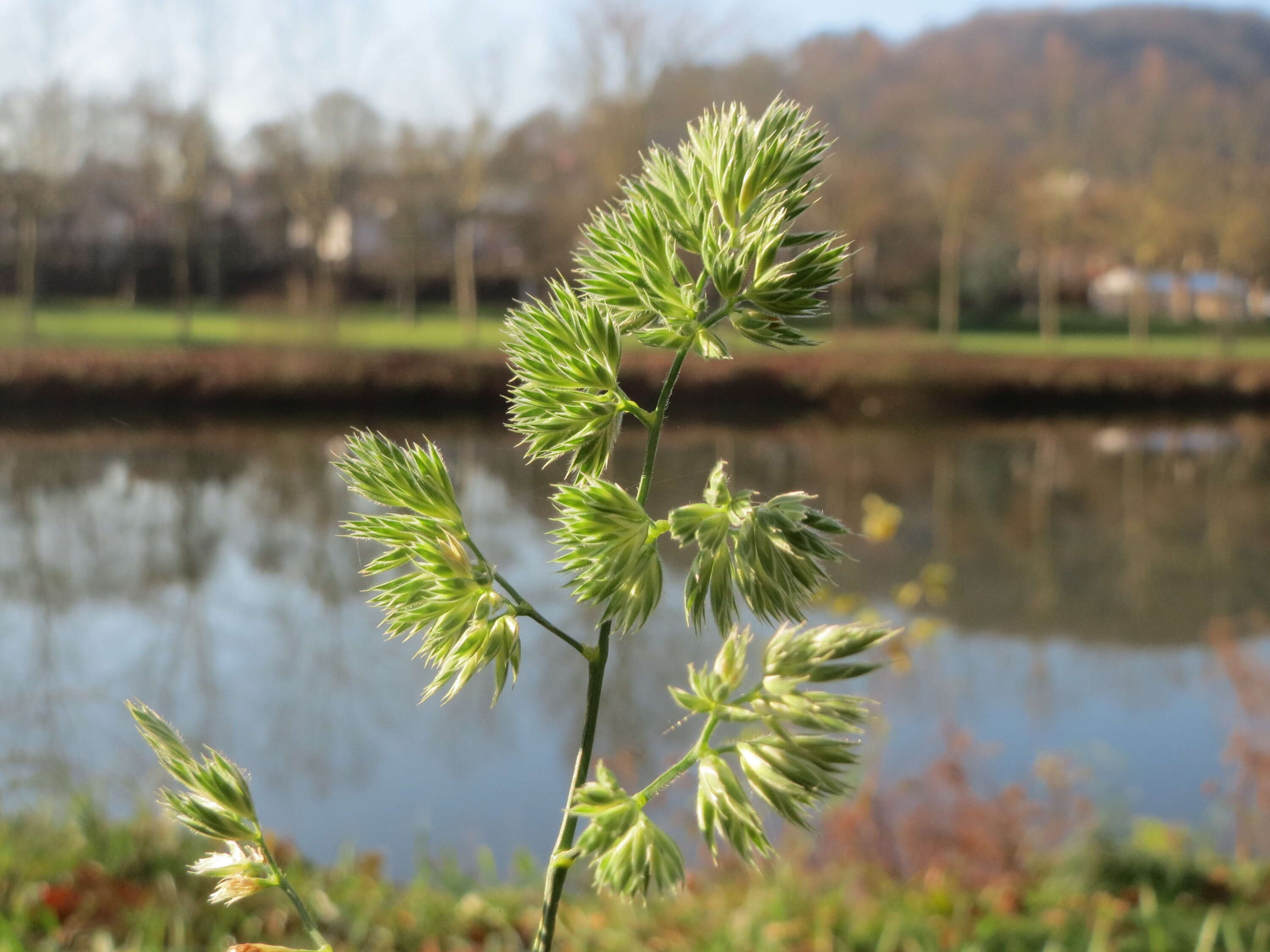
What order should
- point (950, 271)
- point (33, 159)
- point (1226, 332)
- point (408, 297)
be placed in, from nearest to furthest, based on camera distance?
point (33, 159) → point (408, 297) → point (1226, 332) → point (950, 271)

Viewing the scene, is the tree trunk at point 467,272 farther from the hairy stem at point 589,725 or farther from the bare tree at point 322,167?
the hairy stem at point 589,725

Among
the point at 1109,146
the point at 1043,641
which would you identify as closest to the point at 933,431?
the point at 1043,641

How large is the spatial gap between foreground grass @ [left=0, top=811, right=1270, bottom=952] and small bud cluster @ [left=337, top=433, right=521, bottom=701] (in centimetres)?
266

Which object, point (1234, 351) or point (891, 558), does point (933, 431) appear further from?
point (1234, 351)

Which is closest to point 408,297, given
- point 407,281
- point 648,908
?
point 407,281

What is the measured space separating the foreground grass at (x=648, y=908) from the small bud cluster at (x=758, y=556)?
273 centimetres

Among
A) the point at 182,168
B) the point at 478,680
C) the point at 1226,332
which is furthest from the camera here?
the point at 1226,332

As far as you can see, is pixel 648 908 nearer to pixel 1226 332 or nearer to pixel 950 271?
pixel 1226 332

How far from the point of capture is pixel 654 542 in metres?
0.37

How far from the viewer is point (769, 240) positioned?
0.37 meters

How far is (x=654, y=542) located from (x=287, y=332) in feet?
50.5

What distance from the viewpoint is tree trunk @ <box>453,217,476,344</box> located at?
678 inches

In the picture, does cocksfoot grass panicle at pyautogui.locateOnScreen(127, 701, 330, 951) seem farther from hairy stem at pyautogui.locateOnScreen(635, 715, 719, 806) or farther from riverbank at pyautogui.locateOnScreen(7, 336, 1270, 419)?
riverbank at pyautogui.locateOnScreen(7, 336, 1270, 419)

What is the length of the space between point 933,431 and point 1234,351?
36.3 ft
